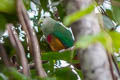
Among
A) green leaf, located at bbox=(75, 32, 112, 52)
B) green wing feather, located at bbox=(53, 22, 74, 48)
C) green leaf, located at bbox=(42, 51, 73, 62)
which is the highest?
green leaf, located at bbox=(75, 32, 112, 52)

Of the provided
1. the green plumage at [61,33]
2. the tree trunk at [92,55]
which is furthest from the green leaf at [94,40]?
the green plumage at [61,33]

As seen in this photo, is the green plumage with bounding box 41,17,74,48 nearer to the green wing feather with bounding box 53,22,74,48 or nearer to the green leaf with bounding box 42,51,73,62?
the green wing feather with bounding box 53,22,74,48

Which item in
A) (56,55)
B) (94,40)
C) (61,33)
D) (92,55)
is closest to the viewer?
(94,40)

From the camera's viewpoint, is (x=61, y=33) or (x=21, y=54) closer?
(x=21, y=54)

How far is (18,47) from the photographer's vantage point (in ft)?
1.93

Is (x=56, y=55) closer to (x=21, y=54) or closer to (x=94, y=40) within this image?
(x=21, y=54)

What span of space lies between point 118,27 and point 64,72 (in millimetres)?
321

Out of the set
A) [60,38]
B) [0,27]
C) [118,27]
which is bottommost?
[60,38]

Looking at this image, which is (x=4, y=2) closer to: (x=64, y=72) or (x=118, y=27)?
(x=64, y=72)

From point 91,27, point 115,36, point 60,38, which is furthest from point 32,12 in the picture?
point 115,36

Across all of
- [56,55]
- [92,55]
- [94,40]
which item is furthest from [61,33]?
[94,40]

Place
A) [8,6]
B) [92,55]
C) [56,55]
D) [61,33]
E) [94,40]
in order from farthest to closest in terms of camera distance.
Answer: [61,33]
[56,55]
[8,6]
[92,55]
[94,40]

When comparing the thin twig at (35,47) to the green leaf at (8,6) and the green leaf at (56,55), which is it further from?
the green leaf at (56,55)

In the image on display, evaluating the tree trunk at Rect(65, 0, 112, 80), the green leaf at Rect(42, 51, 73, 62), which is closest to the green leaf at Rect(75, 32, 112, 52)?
the tree trunk at Rect(65, 0, 112, 80)
